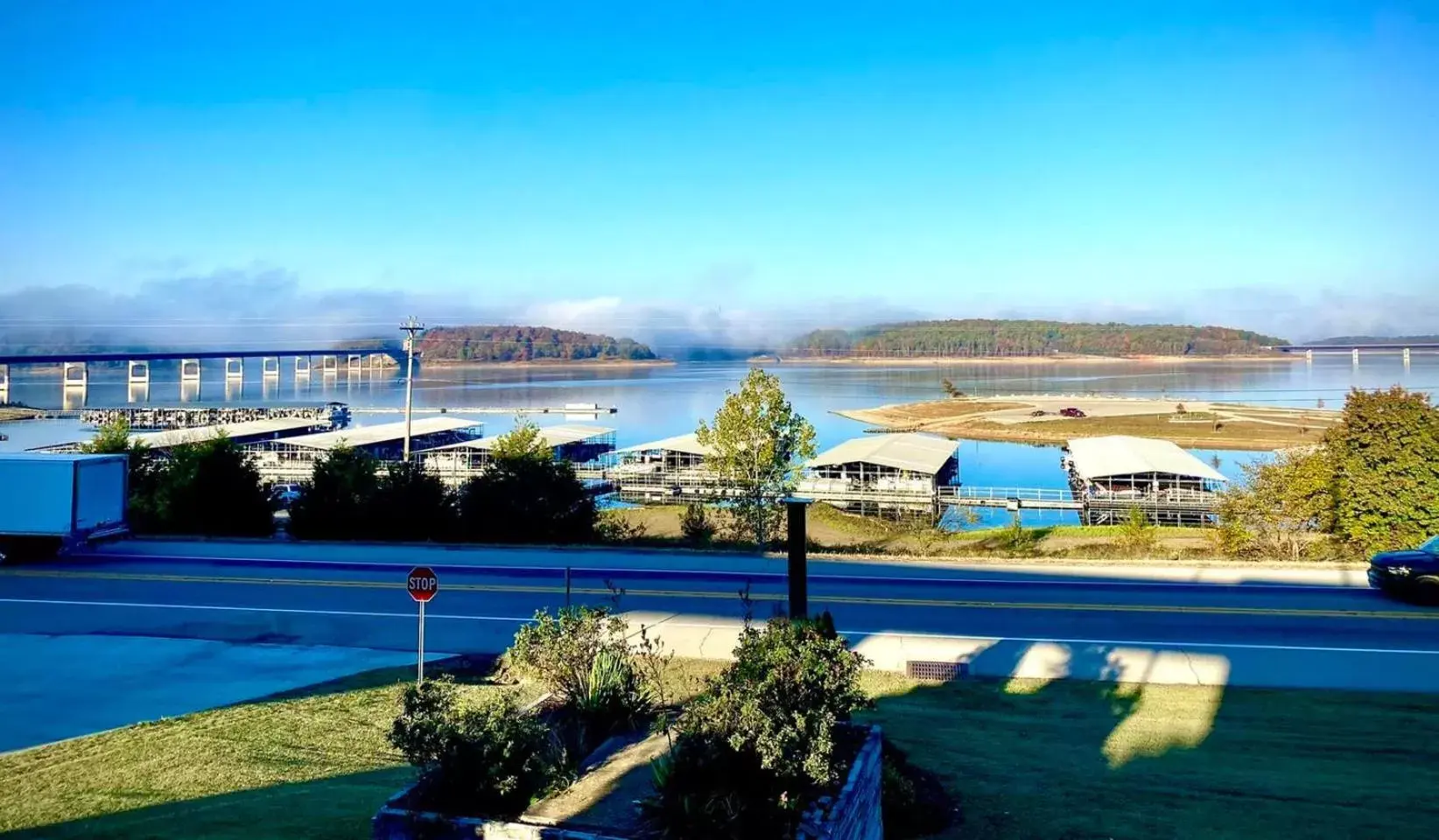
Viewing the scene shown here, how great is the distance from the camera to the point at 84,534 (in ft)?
64.6

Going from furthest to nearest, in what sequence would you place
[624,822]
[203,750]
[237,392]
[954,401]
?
[237,392], [954,401], [203,750], [624,822]

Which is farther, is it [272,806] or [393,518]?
[393,518]

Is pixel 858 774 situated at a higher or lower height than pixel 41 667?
higher

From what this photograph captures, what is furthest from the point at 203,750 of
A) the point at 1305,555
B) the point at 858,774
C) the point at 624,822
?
the point at 1305,555

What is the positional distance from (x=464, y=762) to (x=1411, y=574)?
49.9ft

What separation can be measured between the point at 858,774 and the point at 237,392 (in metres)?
160

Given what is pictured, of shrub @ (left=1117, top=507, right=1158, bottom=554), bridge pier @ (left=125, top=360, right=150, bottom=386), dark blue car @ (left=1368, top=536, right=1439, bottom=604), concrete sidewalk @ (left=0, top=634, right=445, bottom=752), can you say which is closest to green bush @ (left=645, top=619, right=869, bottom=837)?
concrete sidewalk @ (left=0, top=634, right=445, bottom=752)

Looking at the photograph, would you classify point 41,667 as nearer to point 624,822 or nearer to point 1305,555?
point 624,822

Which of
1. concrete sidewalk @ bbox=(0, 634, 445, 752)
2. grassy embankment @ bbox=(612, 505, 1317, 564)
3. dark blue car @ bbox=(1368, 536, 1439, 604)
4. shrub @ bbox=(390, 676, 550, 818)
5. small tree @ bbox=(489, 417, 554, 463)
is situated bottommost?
grassy embankment @ bbox=(612, 505, 1317, 564)

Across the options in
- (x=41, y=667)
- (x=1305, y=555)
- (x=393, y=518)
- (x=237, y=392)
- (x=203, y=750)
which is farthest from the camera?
(x=237, y=392)

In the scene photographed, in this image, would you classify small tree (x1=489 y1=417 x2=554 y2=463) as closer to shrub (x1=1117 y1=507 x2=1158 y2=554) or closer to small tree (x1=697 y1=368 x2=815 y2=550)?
small tree (x1=697 y1=368 x2=815 y2=550)

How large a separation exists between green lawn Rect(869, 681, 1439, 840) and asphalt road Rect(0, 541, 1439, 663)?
2265mm

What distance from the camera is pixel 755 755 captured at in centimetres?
579

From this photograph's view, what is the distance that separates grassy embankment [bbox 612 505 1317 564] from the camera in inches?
877
